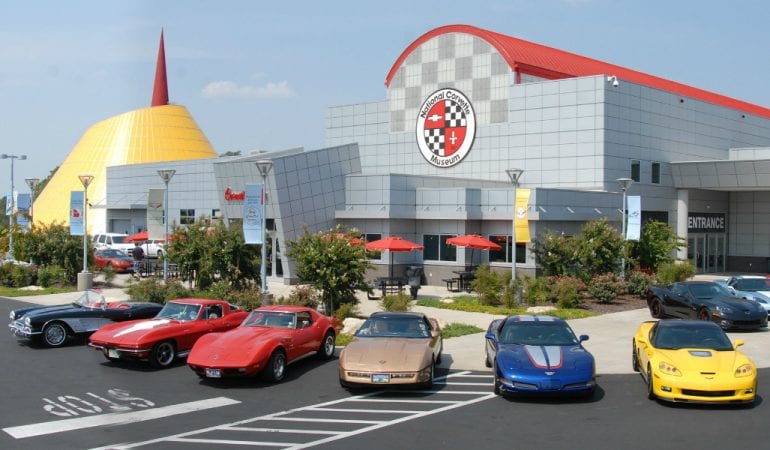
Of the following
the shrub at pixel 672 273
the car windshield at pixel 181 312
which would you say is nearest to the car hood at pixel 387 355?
the car windshield at pixel 181 312

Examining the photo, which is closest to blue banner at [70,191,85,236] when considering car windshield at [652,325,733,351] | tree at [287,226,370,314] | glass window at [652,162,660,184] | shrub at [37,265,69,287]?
shrub at [37,265,69,287]

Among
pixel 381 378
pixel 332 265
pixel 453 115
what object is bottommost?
pixel 381 378

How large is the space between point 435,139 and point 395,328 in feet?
98.0

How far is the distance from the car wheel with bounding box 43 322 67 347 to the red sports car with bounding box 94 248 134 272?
2218 cm

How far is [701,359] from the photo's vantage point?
41.7 feet

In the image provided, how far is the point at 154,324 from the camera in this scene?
54.4 ft

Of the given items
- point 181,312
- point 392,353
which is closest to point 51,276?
point 181,312

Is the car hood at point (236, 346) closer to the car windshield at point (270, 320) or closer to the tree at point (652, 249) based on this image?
the car windshield at point (270, 320)

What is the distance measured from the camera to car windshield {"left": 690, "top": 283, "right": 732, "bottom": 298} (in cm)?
2241

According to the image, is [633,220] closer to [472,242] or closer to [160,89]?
[472,242]

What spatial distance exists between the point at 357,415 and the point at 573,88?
98.8 feet

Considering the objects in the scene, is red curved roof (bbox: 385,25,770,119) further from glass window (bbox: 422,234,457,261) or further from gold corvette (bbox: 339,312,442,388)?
gold corvette (bbox: 339,312,442,388)

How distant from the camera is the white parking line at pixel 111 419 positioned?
433 inches

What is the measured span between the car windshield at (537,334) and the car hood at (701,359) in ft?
5.56
